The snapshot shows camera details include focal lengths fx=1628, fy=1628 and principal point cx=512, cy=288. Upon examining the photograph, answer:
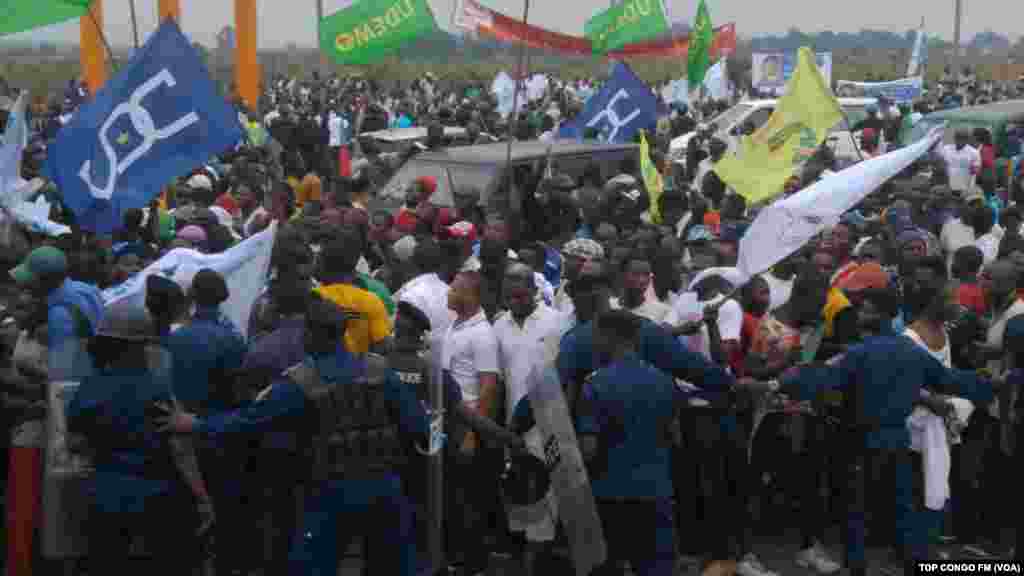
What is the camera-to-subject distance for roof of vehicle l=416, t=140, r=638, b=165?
1334 centimetres

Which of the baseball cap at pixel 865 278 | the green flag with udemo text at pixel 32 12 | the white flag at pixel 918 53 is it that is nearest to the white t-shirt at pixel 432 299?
the baseball cap at pixel 865 278

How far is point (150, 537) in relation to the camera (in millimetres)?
6059

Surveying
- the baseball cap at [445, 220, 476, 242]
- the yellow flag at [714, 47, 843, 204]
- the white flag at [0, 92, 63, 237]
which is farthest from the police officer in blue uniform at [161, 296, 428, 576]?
the yellow flag at [714, 47, 843, 204]

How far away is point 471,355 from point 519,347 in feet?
0.73

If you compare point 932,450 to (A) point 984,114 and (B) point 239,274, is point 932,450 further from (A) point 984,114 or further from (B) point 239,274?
(A) point 984,114

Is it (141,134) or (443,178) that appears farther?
(443,178)

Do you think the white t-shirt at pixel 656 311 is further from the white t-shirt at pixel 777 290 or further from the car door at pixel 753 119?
the car door at pixel 753 119

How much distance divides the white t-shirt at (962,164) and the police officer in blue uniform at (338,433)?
38.1ft

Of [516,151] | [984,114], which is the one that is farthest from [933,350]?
[984,114]

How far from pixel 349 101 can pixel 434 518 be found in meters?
24.4

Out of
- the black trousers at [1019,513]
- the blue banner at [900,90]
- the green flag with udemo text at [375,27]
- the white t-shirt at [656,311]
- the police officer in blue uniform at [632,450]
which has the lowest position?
the black trousers at [1019,513]

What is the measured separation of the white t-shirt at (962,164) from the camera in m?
16.6

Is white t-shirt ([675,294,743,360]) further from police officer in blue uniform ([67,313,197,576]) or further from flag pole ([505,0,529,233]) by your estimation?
flag pole ([505,0,529,233])

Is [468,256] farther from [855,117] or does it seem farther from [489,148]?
[855,117]
